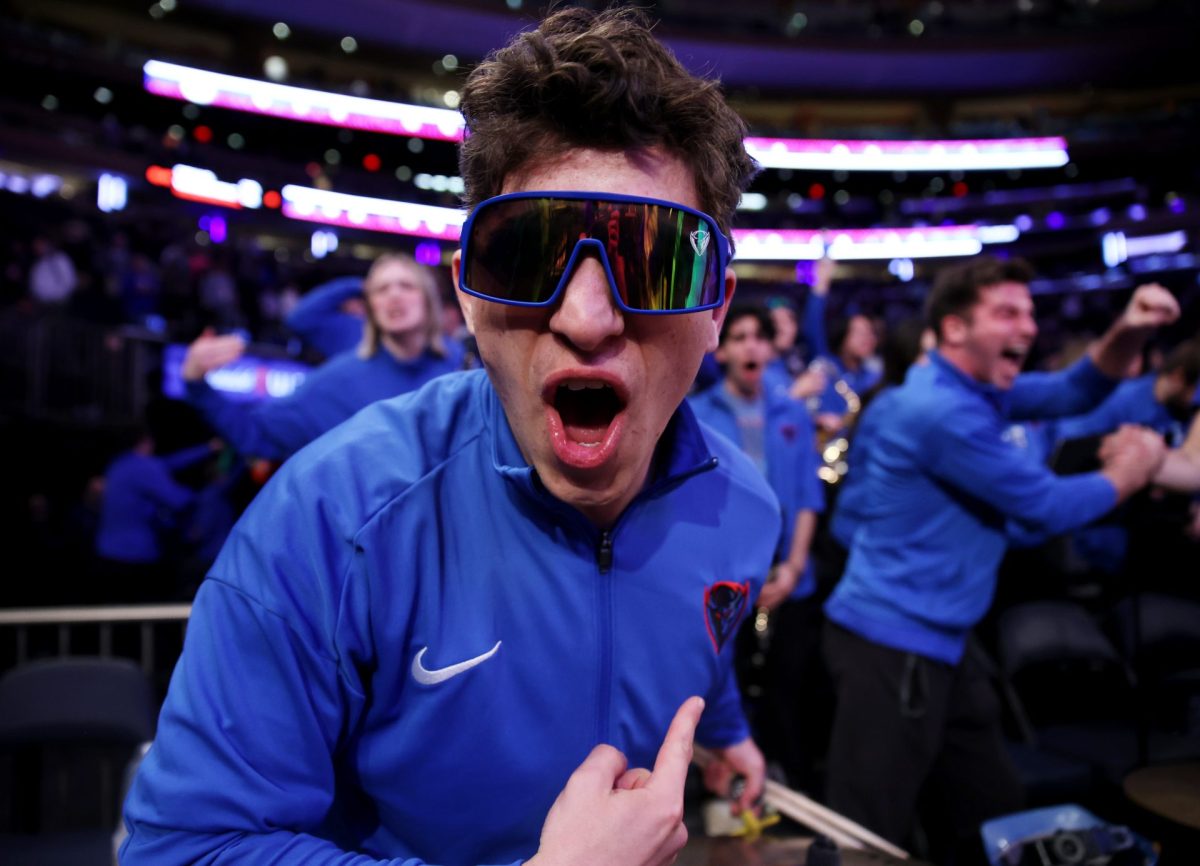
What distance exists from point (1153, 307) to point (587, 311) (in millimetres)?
2451

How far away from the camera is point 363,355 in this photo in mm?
3645

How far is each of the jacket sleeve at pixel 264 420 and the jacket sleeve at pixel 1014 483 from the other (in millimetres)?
2402

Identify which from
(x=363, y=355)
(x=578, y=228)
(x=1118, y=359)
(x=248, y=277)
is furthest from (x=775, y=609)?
(x=248, y=277)

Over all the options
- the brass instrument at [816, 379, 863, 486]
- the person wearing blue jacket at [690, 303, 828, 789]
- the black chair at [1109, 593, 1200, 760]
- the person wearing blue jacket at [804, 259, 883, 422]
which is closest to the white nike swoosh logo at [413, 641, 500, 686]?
the person wearing blue jacket at [690, 303, 828, 789]

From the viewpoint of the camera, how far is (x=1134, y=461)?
2.68 meters

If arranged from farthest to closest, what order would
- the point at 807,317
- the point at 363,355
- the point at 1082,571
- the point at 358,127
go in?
the point at 358,127 → the point at 807,317 → the point at 1082,571 → the point at 363,355

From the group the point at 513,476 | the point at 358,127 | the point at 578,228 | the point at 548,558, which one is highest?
the point at 358,127

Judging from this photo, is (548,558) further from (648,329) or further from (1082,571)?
(1082,571)

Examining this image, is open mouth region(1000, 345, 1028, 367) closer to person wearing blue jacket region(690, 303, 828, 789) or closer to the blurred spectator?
person wearing blue jacket region(690, 303, 828, 789)

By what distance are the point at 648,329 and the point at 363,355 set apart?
109 inches

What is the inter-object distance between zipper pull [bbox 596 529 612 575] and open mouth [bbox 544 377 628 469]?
7.5 inches

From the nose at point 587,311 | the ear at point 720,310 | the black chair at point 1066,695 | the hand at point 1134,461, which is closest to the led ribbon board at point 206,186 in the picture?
the black chair at point 1066,695

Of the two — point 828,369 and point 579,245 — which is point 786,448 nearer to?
point 828,369

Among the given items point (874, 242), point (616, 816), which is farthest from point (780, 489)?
point (874, 242)
